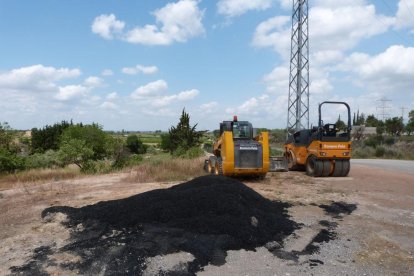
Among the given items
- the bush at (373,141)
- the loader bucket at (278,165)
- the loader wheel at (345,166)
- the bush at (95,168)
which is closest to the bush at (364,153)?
the bush at (373,141)

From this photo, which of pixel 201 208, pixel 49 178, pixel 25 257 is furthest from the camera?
pixel 49 178

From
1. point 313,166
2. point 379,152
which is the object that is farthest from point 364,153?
point 313,166

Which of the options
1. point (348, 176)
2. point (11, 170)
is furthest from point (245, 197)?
point (11, 170)

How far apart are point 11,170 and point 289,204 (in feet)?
60.3

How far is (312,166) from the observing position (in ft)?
53.4

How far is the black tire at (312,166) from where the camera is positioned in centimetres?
1581

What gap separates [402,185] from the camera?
46.2ft

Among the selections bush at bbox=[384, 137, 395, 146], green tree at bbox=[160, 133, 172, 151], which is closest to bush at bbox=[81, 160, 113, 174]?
green tree at bbox=[160, 133, 172, 151]

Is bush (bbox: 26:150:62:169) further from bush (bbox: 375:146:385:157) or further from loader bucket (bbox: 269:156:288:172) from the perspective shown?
bush (bbox: 375:146:385:157)

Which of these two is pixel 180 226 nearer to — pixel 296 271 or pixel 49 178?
pixel 296 271

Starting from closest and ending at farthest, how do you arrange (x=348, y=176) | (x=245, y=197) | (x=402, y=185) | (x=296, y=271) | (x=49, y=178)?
1. (x=296, y=271)
2. (x=245, y=197)
3. (x=402, y=185)
4. (x=348, y=176)
5. (x=49, y=178)

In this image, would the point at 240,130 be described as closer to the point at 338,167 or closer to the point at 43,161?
the point at 338,167

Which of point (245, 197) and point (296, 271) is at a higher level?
point (245, 197)

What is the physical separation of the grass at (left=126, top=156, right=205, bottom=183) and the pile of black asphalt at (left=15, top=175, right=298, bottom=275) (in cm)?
584
